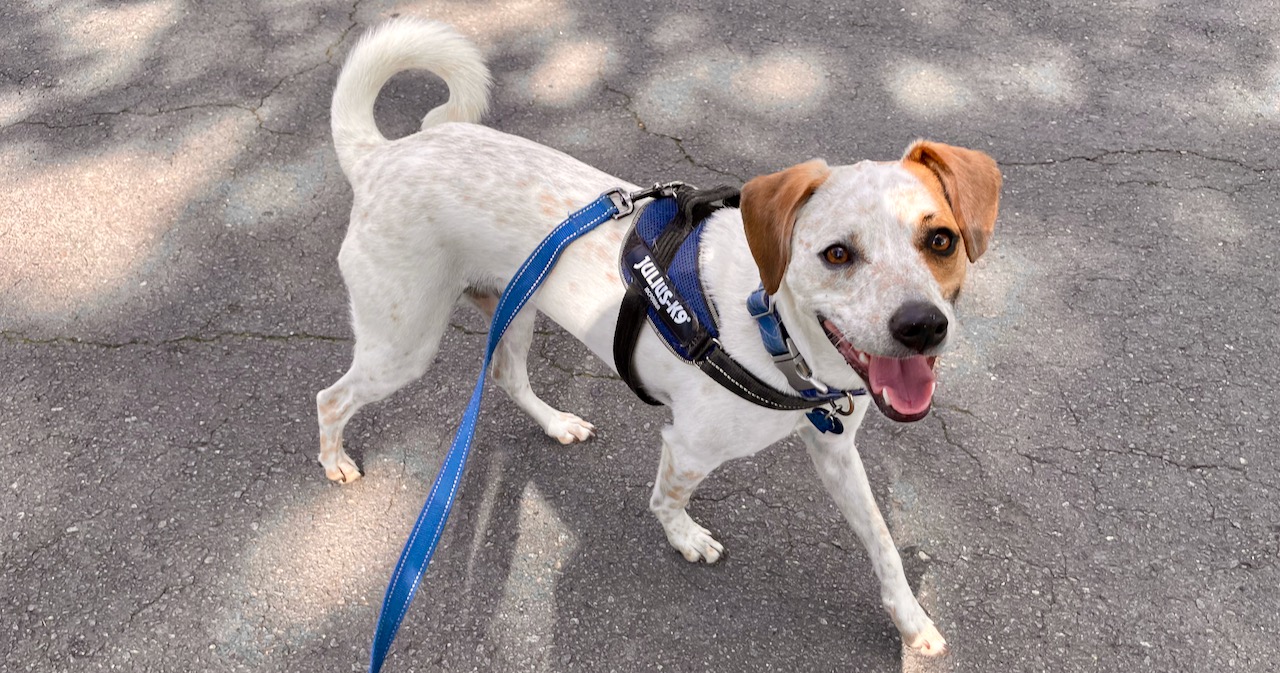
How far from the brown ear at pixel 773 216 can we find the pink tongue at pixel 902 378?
11.6 inches

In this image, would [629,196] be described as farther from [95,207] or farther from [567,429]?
[95,207]

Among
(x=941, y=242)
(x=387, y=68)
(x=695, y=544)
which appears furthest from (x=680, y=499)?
(x=387, y=68)

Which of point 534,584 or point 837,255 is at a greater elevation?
point 837,255

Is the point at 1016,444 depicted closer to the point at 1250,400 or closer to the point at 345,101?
the point at 1250,400

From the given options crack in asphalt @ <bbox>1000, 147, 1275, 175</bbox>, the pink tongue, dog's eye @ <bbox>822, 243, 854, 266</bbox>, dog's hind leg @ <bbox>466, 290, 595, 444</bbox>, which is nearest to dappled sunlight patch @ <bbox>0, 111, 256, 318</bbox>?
dog's hind leg @ <bbox>466, 290, 595, 444</bbox>

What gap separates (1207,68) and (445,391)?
4.17 meters

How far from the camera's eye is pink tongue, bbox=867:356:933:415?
2.03 metres

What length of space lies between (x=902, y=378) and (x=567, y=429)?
5.02ft

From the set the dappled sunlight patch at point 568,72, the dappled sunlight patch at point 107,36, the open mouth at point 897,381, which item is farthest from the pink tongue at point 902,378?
the dappled sunlight patch at point 107,36

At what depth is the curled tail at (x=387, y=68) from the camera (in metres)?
2.80

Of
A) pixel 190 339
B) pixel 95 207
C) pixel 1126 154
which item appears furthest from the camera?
pixel 1126 154

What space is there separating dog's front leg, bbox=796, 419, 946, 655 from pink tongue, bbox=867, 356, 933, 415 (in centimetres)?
60

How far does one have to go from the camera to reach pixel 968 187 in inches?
82.8

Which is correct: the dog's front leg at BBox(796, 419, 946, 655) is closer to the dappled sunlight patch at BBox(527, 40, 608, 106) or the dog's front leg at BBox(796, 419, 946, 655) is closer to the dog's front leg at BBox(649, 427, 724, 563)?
the dog's front leg at BBox(649, 427, 724, 563)
